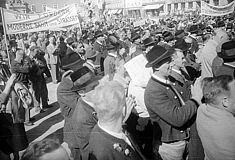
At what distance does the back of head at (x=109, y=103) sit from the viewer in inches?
72.7

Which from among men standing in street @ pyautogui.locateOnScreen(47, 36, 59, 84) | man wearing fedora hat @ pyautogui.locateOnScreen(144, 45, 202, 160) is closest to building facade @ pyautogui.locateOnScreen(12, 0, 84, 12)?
men standing in street @ pyautogui.locateOnScreen(47, 36, 59, 84)

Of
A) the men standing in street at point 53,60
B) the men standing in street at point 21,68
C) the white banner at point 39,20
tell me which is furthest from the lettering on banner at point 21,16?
the men standing in street at point 53,60

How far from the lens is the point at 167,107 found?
229 cm

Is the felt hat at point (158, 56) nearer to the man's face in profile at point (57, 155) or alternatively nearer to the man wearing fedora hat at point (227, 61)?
the man wearing fedora hat at point (227, 61)

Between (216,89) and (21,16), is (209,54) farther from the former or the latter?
(21,16)

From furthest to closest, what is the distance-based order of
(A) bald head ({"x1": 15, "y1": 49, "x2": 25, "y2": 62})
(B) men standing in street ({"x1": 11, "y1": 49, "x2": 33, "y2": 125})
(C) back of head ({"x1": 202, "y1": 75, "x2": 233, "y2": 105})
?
(A) bald head ({"x1": 15, "y1": 49, "x2": 25, "y2": 62}) → (B) men standing in street ({"x1": 11, "y1": 49, "x2": 33, "y2": 125}) → (C) back of head ({"x1": 202, "y1": 75, "x2": 233, "y2": 105})

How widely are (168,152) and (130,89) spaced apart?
938 millimetres

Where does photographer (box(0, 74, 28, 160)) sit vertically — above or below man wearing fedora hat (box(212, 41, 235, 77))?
below

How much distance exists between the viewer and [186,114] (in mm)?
2264

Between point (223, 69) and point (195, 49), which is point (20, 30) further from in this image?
point (195, 49)

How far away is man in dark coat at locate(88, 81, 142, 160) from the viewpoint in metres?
1.80

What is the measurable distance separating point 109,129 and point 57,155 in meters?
0.55

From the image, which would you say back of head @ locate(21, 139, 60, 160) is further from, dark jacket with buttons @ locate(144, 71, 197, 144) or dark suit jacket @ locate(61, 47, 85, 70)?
dark suit jacket @ locate(61, 47, 85, 70)

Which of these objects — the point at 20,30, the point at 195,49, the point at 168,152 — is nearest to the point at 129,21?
the point at 195,49
